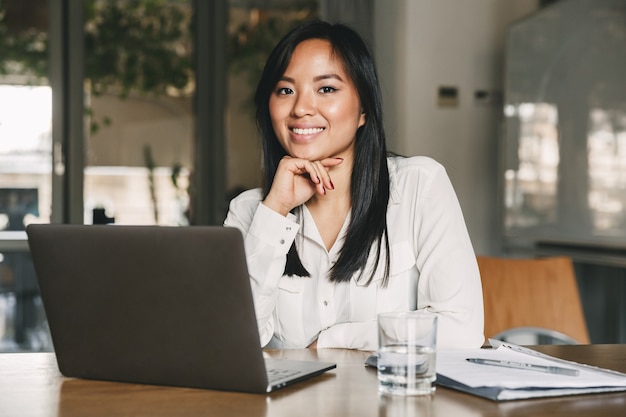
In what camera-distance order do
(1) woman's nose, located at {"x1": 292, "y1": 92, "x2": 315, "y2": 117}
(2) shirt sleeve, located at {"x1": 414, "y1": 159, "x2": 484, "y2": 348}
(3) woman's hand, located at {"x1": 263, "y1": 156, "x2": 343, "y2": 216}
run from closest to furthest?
(2) shirt sleeve, located at {"x1": 414, "y1": 159, "x2": 484, "y2": 348} < (3) woman's hand, located at {"x1": 263, "y1": 156, "x2": 343, "y2": 216} < (1) woman's nose, located at {"x1": 292, "y1": 92, "x2": 315, "y2": 117}

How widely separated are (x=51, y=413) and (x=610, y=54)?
2.49m

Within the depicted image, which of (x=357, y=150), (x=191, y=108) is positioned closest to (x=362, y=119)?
(x=357, y=150)

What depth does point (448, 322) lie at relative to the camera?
148 cm

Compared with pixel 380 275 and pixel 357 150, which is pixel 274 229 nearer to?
pixel 380 275

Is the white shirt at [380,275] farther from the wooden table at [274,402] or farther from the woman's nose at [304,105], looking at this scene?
the wooden table at [274,402]

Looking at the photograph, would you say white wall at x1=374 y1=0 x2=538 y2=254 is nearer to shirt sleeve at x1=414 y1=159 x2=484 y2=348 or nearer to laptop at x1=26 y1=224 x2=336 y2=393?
shirt sleeve at x1=414 y1=159 x2=484 y2=348

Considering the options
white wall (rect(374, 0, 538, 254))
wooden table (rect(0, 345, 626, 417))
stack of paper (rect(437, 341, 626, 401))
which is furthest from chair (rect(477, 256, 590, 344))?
white wall (rect(374, 0, 538, 254))

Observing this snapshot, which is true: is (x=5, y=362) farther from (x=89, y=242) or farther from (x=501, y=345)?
(x=501, y=345)

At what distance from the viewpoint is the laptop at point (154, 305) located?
3.11 ft

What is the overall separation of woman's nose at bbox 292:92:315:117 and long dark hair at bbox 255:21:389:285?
73 millimetres

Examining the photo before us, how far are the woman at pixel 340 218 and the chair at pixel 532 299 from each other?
1.60 ft

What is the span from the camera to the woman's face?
1742mm

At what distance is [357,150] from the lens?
1835 millimetres

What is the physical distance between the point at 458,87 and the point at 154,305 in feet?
10.8
